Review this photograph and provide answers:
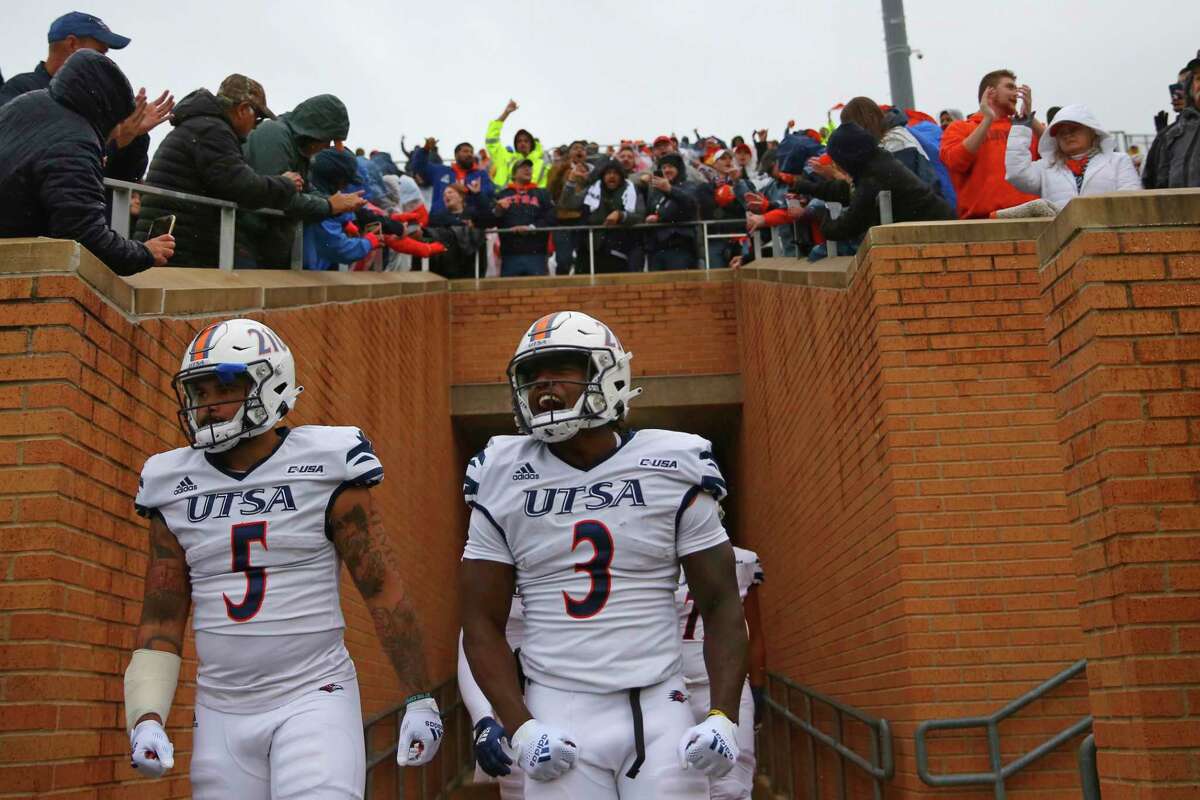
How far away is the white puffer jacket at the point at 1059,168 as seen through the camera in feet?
22.9

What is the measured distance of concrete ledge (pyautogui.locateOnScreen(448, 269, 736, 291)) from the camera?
14.0 metres

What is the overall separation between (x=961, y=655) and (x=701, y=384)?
7529 millimetres

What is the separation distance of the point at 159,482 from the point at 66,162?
1679mm

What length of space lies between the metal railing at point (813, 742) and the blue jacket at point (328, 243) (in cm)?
486

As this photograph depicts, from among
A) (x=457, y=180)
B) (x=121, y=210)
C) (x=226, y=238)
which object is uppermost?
(x=457, y=180)

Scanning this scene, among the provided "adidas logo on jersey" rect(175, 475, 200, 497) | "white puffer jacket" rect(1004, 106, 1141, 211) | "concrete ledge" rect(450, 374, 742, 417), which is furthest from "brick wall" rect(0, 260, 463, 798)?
"concrete ledge" rect(450, 374, 742, 417)

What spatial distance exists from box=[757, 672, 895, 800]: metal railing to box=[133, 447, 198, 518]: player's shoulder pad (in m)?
4.51

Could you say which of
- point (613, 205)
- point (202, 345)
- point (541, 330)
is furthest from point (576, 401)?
point (613, 205)

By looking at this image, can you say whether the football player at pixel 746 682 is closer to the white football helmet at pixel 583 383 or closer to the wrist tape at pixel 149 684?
the white football helmet at pixel 583 383

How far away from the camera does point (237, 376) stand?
13.3ft

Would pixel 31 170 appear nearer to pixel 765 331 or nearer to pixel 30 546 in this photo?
pixel 30 546

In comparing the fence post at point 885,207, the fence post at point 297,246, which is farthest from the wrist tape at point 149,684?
the fence post at point 885,207

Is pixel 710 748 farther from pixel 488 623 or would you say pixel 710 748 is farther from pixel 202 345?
pixel 202 345

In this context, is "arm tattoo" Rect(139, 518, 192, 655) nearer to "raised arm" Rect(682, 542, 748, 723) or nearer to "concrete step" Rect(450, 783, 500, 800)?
"raised arm" Rect(682, 542, 748, 723)
